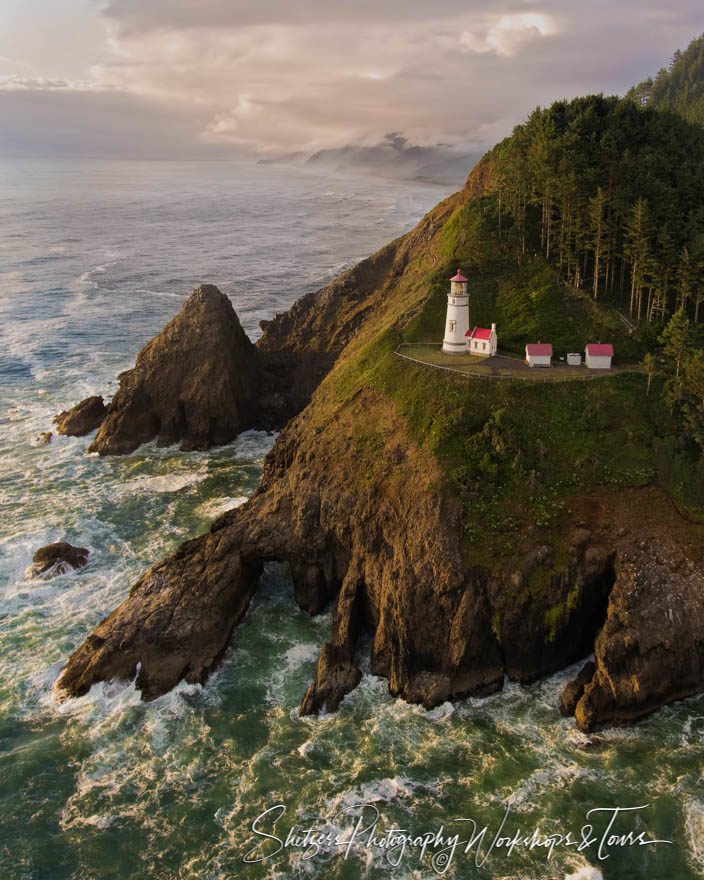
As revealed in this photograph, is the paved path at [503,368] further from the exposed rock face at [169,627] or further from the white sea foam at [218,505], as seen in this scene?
the exposed rock face at [169,627]

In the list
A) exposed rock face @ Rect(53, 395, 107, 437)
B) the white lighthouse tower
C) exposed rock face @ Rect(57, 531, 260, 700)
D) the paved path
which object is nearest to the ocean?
exposed rock face @ Rect(57, 531, 260, 700)

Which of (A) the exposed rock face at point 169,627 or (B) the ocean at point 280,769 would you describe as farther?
(A) the exposed rock face at point 169,627

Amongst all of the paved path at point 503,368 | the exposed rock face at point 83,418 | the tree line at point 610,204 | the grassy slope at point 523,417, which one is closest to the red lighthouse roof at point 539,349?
the paved path at point 503,368

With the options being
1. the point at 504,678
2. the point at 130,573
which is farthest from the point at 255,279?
the point at 504,678

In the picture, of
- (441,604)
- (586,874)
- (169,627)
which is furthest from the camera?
(169,627)

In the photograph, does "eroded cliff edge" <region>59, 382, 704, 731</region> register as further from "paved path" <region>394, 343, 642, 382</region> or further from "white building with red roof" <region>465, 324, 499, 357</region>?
"white building with red roof" <region>465, 324, 499, 357</region>

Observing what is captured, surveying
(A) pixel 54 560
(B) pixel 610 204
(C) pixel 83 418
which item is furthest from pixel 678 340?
(C) pixel 83 418

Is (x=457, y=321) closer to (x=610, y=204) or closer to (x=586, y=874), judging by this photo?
(x=610, y=204)
